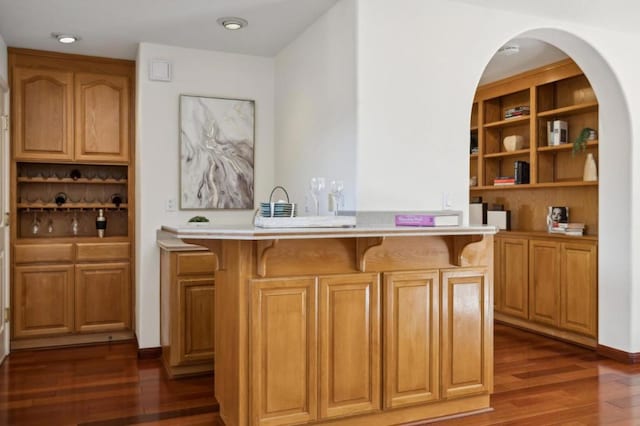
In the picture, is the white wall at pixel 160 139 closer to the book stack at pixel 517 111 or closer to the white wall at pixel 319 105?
the white wall at pixel 319 105

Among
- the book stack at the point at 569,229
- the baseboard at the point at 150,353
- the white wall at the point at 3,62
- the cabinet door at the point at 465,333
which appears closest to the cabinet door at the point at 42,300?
the baseboard at the point at 150,353

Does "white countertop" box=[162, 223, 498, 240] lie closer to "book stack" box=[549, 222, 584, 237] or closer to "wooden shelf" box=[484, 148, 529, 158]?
"book stack" box=[549, 222, 584, 237]

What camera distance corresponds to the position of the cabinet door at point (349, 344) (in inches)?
108

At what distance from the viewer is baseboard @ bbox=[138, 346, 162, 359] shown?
4273 mm

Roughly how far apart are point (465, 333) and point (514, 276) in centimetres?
243

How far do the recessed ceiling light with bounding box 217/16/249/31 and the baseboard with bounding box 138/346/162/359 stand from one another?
2.51m

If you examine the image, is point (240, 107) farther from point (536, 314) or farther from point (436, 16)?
point (536, 314)

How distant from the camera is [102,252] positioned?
15.4 feet

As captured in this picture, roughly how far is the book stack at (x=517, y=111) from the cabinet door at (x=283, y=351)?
3554 millimetres

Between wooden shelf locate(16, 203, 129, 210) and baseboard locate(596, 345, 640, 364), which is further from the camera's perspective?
wooden shelf locate(16, 203, 129, 210)

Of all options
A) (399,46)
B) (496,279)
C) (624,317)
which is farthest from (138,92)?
(624,317)

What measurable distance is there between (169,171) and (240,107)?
81 centimetres

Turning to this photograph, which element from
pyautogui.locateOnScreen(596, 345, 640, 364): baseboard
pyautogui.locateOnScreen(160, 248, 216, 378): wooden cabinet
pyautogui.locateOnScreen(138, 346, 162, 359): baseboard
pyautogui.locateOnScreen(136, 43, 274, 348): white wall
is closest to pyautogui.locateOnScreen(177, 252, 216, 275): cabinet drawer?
pyautogui.locateOnScreen(160, 248, 216, 378): wooden cabinet

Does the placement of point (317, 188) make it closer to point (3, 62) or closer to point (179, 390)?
point (179, 390)
